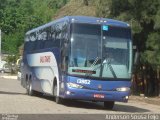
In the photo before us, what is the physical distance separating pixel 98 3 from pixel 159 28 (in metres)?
5.08

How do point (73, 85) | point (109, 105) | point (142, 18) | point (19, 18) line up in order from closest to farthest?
1. point (73, 85)
2. point (109, 105)
3. point (142, 18)
4. point (19, 18)

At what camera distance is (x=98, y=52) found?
21.2 m

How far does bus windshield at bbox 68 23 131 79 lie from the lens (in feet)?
69.2

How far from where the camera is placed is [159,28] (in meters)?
32.2

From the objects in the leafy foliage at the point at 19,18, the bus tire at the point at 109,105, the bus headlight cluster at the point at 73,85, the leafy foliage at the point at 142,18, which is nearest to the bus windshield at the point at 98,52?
the bus headlight cluster at the point at 73,85

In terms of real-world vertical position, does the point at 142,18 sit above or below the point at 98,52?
above

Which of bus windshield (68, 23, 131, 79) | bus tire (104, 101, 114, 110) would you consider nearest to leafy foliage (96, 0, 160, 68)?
bus tire (104, 101, 114, 110)

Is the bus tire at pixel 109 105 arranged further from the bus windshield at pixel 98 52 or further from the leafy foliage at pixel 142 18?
the leafy foliage at pixel 142 18

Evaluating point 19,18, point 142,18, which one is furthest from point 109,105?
point 19,18

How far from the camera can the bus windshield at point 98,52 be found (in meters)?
21.1

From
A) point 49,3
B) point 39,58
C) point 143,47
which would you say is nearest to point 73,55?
point 39,58

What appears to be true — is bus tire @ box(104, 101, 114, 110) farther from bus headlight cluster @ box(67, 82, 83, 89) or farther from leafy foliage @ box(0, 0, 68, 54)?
leafy foliage @ box(0, 0, 68, 54)

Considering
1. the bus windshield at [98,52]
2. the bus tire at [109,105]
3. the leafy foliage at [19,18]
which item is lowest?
the bus tire at [109,105]

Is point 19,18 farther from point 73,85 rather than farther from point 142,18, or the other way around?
point 73,85
